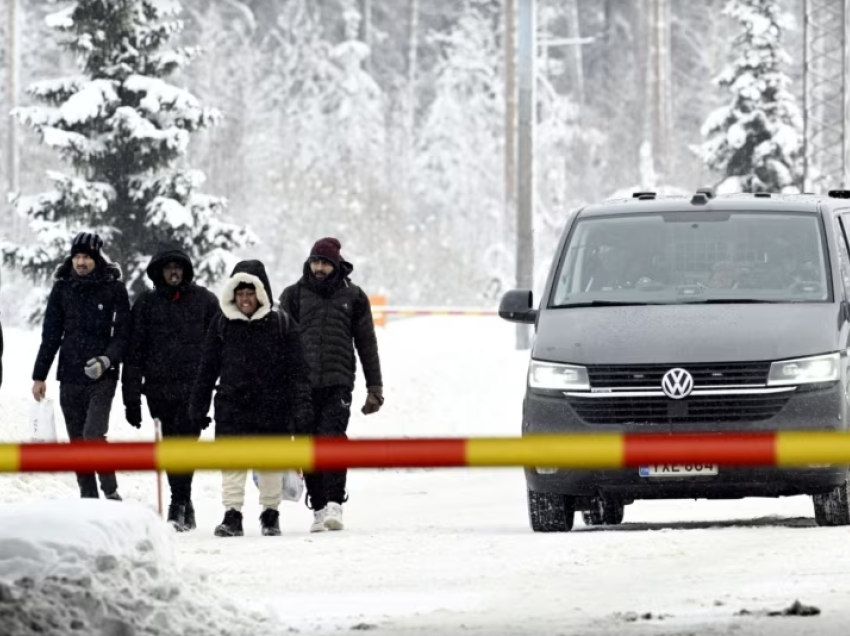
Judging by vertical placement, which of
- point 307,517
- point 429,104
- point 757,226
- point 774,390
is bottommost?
point 307,517

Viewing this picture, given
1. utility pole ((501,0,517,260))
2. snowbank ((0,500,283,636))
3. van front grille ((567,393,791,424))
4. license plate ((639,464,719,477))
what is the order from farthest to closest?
utility pole ((501,0,517,260)) < license plate ((639,464,719,477)) < van front grille ((567,393,791,424)) < snowbank ((0,500,283,636))

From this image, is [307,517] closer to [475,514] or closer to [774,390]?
[475,514]

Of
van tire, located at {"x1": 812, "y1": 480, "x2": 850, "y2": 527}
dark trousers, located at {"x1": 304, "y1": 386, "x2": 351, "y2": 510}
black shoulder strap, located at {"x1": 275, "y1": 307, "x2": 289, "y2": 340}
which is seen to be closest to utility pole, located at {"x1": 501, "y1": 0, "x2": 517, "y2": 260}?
dark trousers, located at {"x1": 304, "y1": 386, "x2": 351, "y2": 510}

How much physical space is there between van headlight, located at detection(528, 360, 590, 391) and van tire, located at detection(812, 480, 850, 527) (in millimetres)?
1526

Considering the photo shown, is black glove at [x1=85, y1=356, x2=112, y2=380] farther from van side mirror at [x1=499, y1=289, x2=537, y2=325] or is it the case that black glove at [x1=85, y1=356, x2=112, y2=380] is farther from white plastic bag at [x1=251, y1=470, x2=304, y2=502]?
van side mirror at [x1=499, y1=289, x2=537, y2=325]

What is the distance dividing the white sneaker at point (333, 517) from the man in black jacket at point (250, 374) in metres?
0.42

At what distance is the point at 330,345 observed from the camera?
47.3 feet

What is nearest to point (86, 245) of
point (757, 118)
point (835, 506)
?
point (835, 506)

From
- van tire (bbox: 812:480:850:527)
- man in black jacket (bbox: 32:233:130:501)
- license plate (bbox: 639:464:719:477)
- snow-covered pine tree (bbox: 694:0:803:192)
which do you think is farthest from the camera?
snow-covered pine tree (bbox: 694:0:803:192)

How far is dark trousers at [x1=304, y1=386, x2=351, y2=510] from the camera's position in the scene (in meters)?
14.4

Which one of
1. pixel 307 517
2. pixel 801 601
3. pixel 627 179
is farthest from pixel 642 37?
Result: pixel 801 601

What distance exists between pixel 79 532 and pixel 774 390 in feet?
16.2

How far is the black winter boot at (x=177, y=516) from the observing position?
47.8ft

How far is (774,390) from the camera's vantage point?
12.4 metres
